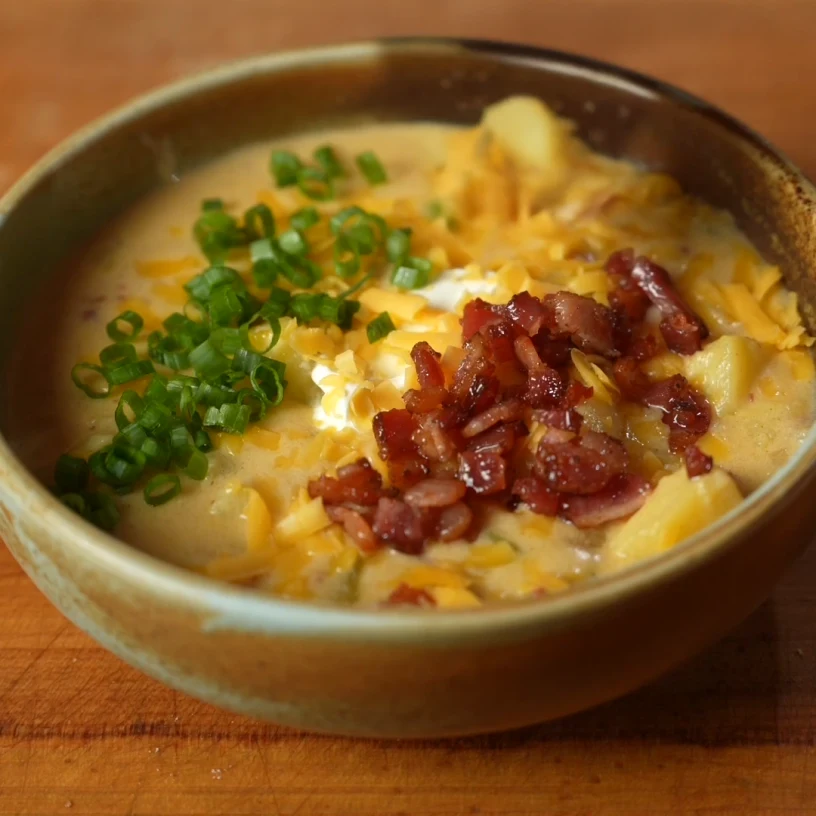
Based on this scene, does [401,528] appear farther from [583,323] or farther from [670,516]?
[583,323]

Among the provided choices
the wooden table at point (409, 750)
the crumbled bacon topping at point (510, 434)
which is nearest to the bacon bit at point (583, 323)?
the crumbled bacon topping at point (510, 434)

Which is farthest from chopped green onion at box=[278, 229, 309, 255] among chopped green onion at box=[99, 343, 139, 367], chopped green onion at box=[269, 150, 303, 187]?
chopped green onion at box=[99, 343, 139, 367]

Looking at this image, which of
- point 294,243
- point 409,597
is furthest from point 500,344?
point 294,243

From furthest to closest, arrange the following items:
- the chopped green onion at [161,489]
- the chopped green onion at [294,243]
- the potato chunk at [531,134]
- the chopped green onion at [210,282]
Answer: the potato chunk at [531,134], the chopped green onion at [294,243], the chopped green onion at [210,282], the chopped green onion at [161,489]

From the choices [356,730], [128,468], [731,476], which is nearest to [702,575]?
[731,476]

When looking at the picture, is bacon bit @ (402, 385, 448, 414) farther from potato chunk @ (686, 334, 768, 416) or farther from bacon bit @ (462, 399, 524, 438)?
potato chunk @ (686, 334, 768, 416)

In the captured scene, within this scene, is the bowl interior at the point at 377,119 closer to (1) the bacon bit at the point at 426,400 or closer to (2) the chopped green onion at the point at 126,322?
(2) the chopped green onion at the point at 126,322
